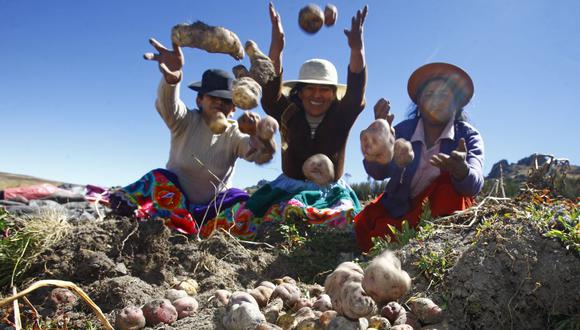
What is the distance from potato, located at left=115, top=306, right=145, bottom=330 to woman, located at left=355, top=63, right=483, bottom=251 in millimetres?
1852

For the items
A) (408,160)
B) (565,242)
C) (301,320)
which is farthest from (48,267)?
(565,242)

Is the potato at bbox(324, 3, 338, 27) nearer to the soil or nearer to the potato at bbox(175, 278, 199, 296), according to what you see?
the soil

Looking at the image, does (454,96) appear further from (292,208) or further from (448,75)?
(292,208)

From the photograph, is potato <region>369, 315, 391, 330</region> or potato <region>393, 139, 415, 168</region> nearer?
potato <region>369, 315, 391, 330</region>

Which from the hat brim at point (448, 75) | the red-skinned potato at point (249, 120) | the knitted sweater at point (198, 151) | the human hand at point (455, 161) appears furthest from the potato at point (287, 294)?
the knitted sweater at point (198, 151)

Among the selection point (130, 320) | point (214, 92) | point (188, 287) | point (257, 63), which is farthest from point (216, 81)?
point (130, 320)

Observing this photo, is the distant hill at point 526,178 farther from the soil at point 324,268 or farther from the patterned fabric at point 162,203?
the patterned fabric at point 162,203

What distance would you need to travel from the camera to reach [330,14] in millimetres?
3988

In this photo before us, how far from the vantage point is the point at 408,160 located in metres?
3.15

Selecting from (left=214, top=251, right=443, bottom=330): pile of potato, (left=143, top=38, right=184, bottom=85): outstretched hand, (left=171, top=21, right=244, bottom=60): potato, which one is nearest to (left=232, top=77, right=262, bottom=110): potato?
(left=171, top=21, right=244, bottom=60): potato

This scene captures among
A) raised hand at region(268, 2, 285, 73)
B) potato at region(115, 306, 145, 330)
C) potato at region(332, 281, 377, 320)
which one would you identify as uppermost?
raised hand at region(268, 2, 285, 73)

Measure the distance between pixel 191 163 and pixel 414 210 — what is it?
6.67 ft

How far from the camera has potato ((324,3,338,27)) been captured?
398 centimetres

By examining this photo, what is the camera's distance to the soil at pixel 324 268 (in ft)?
6.77
